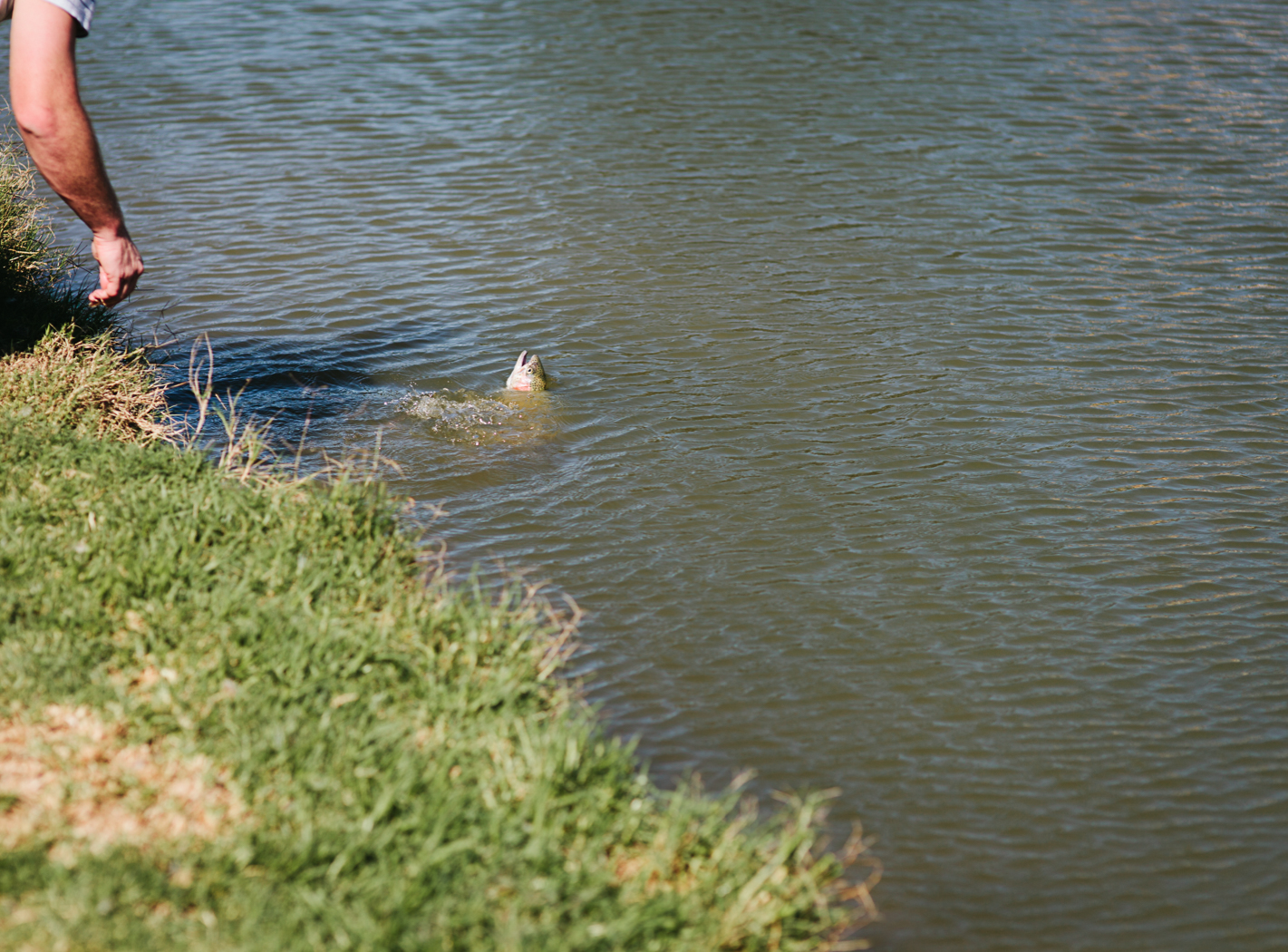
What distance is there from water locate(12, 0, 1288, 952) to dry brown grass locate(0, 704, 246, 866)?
1813 mm

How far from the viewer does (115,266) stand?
182 inches

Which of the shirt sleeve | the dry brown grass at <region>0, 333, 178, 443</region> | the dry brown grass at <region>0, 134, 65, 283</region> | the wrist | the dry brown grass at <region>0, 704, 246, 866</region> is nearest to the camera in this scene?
the dry brown grass at <region>0, 704, 246, 866</region>

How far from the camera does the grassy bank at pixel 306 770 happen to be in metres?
3.00

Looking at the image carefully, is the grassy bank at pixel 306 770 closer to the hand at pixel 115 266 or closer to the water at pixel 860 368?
the hand at pixel 115 266

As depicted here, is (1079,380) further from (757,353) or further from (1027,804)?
(1027,804)

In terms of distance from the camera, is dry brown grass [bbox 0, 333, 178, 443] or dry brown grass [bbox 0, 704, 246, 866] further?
dry brown grass [bbox 0, 333, 178, 443]

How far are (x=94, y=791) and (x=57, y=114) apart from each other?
2.50 m

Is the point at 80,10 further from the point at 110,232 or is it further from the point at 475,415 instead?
the point at 475,415

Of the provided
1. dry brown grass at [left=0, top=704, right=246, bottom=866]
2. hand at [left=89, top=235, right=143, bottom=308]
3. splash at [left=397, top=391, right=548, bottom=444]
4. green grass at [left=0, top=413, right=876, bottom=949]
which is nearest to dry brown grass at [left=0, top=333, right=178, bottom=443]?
green grass at [left=0, top=413, right=876, bottom=949]

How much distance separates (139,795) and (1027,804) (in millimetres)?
3204

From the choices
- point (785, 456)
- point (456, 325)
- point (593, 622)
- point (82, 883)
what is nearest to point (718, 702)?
point (593, 622)

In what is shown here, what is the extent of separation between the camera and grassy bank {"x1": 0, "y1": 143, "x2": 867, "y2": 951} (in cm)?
300

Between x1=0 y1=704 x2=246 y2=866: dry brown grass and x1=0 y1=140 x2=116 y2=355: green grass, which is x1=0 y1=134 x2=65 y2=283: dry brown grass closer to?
x1=0 y1=140 x2=116 y2=355: green grass

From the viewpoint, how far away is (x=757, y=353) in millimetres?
7988
